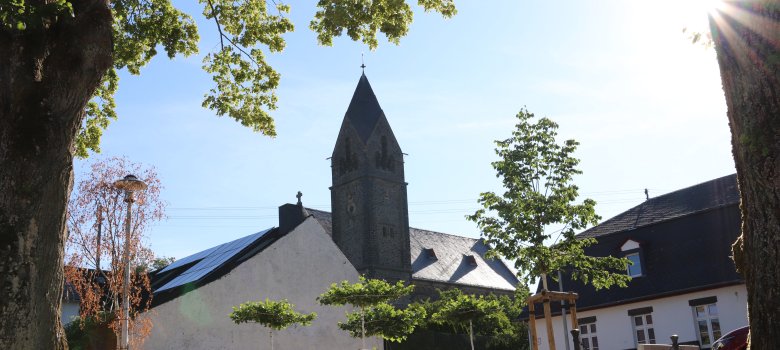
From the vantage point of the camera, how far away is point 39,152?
621 cm

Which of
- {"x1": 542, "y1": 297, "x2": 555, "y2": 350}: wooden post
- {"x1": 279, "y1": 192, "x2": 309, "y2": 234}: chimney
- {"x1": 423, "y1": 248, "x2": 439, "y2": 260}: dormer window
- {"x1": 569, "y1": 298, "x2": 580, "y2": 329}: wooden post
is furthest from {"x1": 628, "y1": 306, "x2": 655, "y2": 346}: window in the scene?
{"x1": 423, "y1": 248, "x2": 439, "y2": 260}: dormer window

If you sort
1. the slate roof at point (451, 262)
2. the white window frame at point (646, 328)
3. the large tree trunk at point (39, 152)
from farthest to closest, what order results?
the slate roof at point (451, 262) → the white window frame at point (646, 328) → the large tree trunk at point (39, 152)

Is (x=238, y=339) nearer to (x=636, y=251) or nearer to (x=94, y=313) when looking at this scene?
(x=94, y=313)

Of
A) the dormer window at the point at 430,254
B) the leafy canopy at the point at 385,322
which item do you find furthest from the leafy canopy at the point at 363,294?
the dormer window at the point at 430,254

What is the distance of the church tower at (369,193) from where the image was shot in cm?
6072

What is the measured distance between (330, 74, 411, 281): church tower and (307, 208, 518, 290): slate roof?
2.35 meters

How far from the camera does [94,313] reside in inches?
803

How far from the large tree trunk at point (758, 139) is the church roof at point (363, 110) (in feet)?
192

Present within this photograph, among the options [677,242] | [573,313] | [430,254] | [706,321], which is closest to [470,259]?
[430,254]

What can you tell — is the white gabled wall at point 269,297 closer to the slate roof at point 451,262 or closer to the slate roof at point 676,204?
the slate roof at point 676,204

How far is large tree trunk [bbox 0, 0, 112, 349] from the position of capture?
5812 mm

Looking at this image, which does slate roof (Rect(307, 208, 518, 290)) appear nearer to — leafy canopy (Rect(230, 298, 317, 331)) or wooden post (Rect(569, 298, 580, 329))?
leafy canopy (Rect(230, 298, 317, 331))

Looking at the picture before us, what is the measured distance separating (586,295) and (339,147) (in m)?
40.9

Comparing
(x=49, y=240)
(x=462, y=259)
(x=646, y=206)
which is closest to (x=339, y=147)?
(x=462, y=259)
